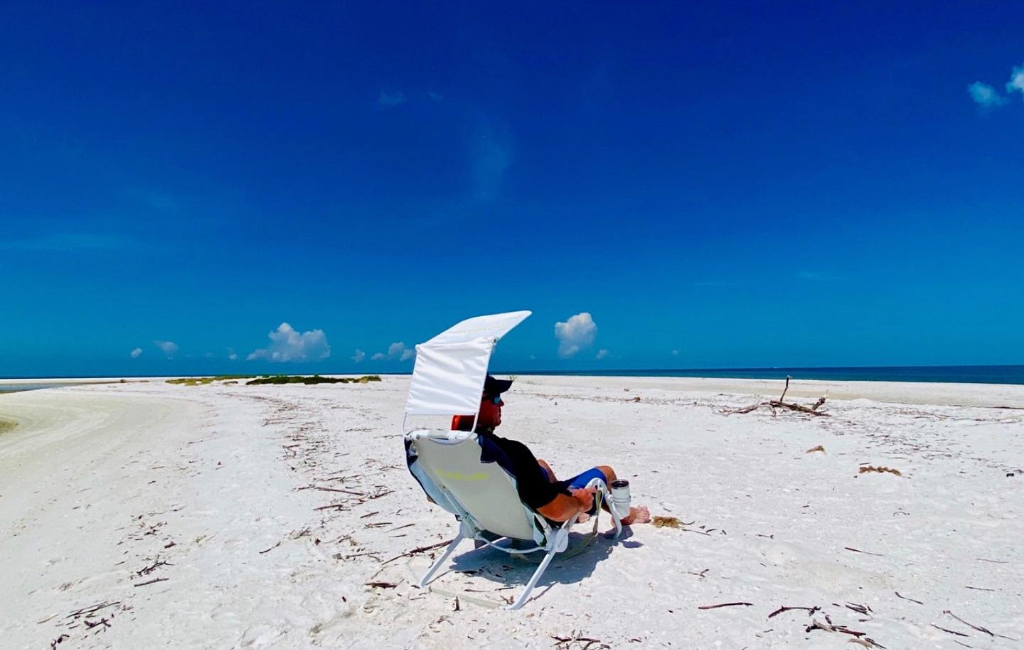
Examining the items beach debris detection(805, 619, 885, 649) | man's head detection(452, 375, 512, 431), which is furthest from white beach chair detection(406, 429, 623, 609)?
beach debris detection(805, 619, 885, 649)

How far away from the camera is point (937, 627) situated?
3.64m

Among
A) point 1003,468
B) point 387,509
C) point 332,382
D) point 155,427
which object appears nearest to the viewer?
point 387,509

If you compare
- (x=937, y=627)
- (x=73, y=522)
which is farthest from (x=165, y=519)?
(x=937, y=627)

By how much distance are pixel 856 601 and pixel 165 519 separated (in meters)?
7.49

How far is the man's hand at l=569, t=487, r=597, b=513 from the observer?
467 centimetres

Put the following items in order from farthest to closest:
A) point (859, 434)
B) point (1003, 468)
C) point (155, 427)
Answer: point (155, 427)
point (859, 434)
point (1003, 468)

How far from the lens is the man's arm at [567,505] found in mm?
4291

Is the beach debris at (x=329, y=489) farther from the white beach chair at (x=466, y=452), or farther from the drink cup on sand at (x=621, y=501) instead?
the drink cup on sand at (x=621, y=501)

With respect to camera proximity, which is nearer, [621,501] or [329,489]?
[621,501]

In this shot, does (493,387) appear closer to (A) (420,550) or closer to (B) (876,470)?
(A) (420,550)

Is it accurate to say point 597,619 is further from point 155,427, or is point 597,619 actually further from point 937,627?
point 155,427

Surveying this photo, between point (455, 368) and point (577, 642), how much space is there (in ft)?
6.90

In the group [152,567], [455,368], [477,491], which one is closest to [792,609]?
[477,491]

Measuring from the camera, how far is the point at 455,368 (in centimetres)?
402
